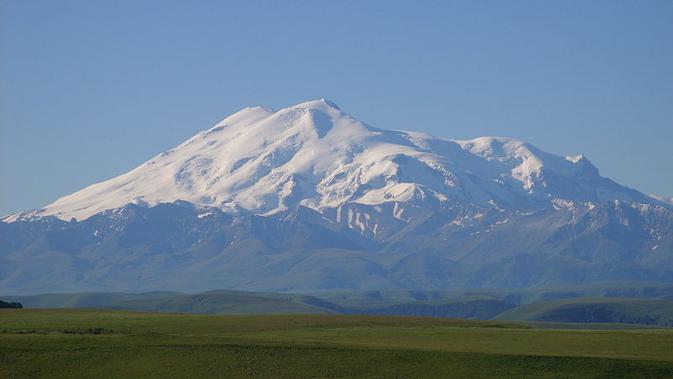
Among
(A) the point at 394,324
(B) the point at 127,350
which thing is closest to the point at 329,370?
(B) the point at 127,350

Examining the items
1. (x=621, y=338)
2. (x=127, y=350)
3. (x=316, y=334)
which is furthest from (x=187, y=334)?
(x=621, y=338)

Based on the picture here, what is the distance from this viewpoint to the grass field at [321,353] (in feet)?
339

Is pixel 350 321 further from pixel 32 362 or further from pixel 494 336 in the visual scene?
pixel 32 362

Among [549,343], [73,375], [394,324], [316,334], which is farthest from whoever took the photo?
[394,324]

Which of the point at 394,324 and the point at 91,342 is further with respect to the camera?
the point at 394,324

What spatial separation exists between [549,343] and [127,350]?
40417mm

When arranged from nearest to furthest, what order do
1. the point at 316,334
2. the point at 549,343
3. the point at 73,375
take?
1. the point at 73,375
2. the point at 549,343
3. the point at 316,334

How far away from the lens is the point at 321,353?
109m

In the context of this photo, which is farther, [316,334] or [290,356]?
[316,334]

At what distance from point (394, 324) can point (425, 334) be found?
55.6 feet

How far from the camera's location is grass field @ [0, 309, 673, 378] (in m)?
→ 103

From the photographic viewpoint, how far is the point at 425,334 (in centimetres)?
13475

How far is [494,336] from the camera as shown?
434 feet

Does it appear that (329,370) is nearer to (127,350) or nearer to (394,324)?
(127,350)
